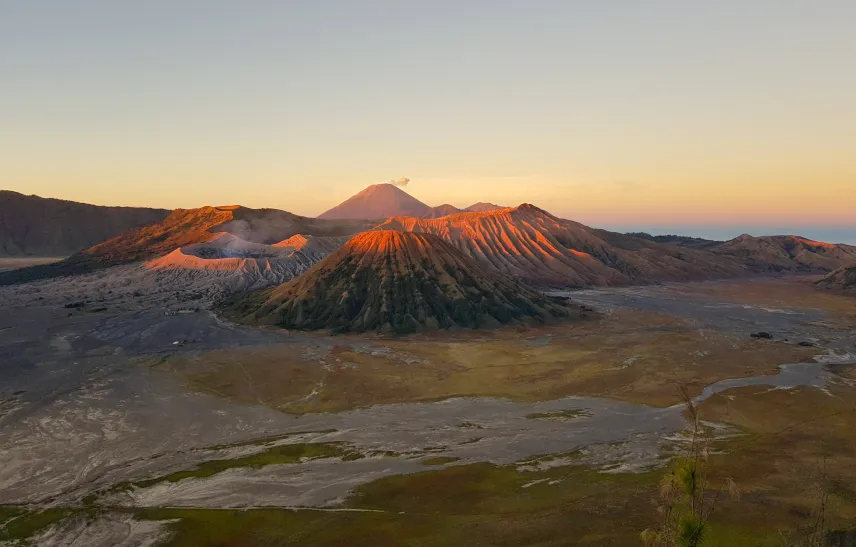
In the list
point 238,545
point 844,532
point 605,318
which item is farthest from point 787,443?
point 605,318

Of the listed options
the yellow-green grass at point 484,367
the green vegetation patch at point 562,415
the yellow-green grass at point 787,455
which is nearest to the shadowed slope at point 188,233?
the yellow-green grass at point 484,367

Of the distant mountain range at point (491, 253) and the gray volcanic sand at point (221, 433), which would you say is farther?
the distant mountain range at point (491, 253)

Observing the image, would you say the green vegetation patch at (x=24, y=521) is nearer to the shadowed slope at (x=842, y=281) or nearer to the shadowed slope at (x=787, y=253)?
the shadowed slope at (x=842, y=281)

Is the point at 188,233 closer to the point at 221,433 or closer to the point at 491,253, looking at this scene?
the point at 491,253

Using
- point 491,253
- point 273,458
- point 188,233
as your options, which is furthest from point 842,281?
point 188,233

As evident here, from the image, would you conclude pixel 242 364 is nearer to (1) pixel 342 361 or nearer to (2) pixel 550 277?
(1) pixel 342 361

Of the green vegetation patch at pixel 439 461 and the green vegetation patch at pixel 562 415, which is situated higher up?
the green vegetation patch at pixel 562 415
